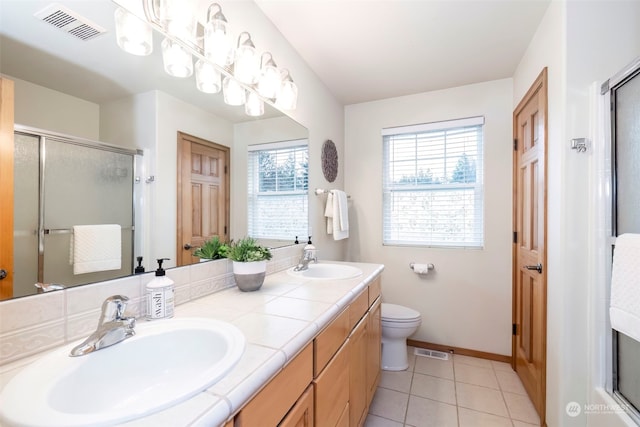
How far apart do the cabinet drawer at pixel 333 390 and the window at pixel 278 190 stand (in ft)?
2.58

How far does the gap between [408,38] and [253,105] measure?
1.15 meters

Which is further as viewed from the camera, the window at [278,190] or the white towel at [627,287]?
the window at [278,190]

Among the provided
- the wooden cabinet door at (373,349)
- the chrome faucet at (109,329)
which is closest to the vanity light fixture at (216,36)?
the chrome faucet at (109,329)

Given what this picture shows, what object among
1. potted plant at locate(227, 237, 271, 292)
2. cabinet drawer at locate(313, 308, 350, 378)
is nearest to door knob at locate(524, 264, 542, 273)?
cabinet drawer at locate(313, 308, 350, 378)

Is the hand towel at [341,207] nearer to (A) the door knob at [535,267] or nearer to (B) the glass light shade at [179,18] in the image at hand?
(A) the door knob at [535,267]

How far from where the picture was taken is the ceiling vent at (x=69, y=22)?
0.73 metres

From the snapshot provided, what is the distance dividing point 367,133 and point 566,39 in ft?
5.31

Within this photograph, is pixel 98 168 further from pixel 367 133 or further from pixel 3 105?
pixel 367 133

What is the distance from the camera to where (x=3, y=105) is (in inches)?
25.5

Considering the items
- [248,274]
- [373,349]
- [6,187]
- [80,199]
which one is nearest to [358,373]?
[373,349]

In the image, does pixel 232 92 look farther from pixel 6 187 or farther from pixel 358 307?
pixel 358 307

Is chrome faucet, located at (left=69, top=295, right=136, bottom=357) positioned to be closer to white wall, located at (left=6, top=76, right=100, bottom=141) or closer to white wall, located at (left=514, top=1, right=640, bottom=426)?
white wall, located at (left=6, top=76, right=100, bottom=141)

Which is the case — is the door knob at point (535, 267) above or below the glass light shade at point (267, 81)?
below

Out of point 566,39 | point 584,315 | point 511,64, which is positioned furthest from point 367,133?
point 584,315
